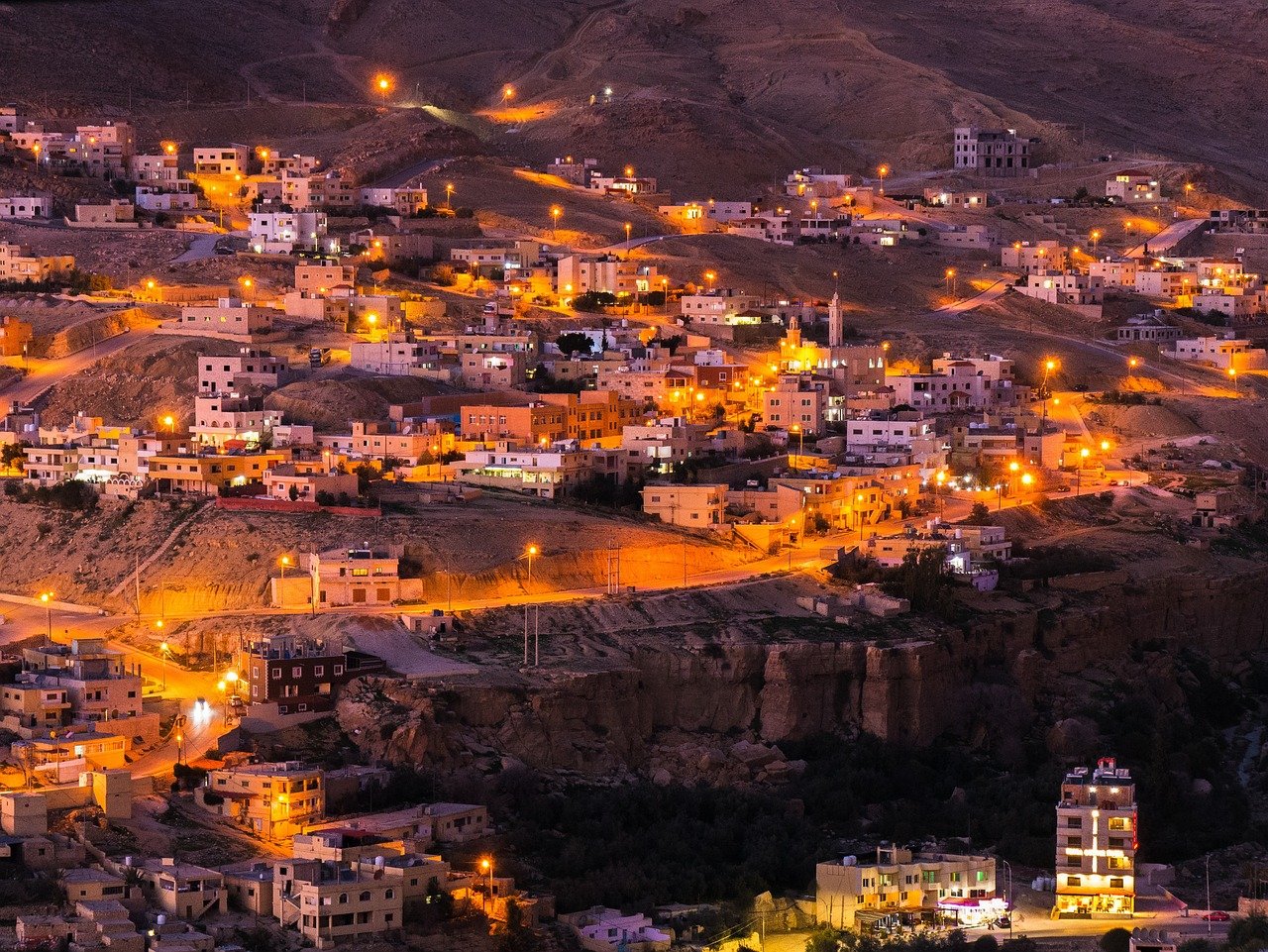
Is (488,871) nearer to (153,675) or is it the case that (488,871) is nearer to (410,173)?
(153,675)

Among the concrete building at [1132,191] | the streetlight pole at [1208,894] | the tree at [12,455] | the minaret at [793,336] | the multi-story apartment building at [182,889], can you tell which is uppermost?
the concrete building at [1132,191]

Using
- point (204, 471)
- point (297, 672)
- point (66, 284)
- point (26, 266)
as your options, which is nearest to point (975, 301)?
point (66, 284)

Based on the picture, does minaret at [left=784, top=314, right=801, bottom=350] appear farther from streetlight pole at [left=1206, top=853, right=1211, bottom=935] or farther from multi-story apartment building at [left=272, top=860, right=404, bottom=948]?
multi-story apartment building at [left=272, top=860, right=404, bottom=948]

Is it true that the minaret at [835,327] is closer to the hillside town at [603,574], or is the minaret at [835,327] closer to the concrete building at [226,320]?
the hillside town at [603,574]

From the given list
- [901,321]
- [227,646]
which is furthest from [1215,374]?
[227,646]

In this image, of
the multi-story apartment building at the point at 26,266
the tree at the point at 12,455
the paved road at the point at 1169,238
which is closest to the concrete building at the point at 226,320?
the multi-story apartment building at the point at 26,266

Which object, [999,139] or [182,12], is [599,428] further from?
[182,12]
